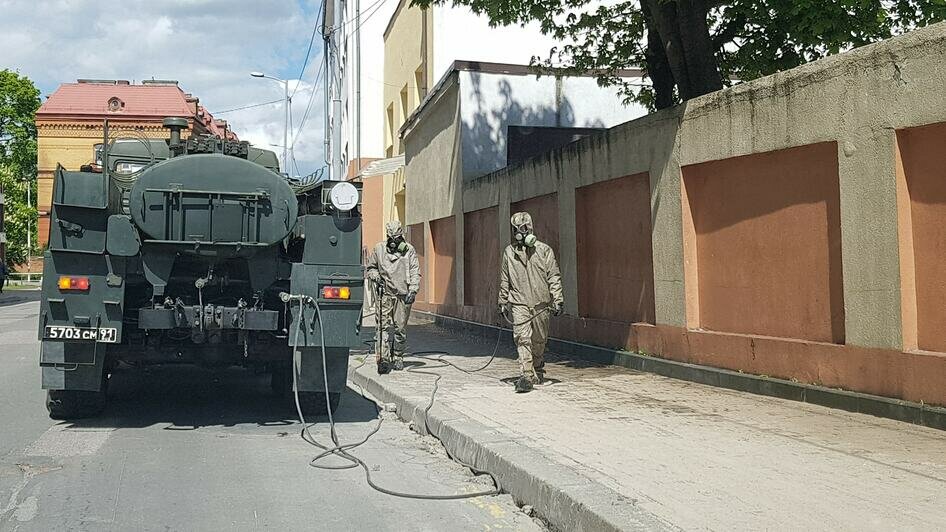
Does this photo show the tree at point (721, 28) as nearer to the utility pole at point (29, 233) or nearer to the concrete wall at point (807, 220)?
the concrete wall at point (807, 220)

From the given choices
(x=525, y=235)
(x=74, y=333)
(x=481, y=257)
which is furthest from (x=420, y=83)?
(x=74, y=333)

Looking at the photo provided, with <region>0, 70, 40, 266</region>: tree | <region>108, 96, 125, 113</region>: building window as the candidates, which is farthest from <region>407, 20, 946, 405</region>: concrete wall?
<region>0, 70, 40, 266</region>: tree

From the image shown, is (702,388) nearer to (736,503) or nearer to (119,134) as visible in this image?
(736,503)

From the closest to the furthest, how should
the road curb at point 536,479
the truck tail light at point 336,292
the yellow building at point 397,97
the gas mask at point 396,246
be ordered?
the road curb at point 536,479, the truck tail light at point 336,292, the gas mask at point 396,246, the yellow building at point 397,97

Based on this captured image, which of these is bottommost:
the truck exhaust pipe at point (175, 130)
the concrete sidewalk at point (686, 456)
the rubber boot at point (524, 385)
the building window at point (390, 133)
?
the concrete sidewalk at point (686, 456)

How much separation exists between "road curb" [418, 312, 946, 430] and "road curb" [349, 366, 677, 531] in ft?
10.0

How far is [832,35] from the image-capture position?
10648 millimetres

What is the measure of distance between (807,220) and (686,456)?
3.36 meters

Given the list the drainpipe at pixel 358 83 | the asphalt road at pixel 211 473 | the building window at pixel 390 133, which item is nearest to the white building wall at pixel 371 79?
the drainpipe at pixel 358 83

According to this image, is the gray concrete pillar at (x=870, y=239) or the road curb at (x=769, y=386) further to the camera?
the gray concrete pillar at (x=870, y=239)

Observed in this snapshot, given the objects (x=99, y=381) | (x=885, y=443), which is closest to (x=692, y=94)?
(x=885, y=443)

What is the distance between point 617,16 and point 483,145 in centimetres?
469

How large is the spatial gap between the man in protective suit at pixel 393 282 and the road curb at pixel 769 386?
9.06 feet

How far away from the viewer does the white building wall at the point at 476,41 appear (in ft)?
70.5
